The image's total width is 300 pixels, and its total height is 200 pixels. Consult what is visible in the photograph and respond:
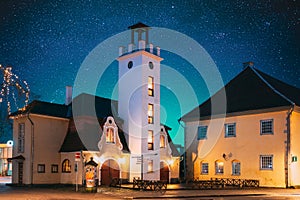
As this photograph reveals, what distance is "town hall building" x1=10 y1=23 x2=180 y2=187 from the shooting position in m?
32.5

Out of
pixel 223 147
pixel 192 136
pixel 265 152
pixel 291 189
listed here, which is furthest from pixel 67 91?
pixel 291 189

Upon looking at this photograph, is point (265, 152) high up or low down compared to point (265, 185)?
up

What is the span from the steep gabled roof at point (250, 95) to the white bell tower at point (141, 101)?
3.74 metres

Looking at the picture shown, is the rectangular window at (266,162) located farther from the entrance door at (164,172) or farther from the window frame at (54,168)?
the window frame at (54,168)

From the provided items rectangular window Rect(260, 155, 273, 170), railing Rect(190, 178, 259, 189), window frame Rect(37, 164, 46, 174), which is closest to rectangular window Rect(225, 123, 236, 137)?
rectangular window Rect(260, 155, 273, 170)

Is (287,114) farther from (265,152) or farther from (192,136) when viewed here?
(192,136)

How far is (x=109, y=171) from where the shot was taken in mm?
33688

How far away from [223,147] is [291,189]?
7.13 meters

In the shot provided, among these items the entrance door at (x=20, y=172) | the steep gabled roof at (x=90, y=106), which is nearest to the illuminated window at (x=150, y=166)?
the steep gabled roof at (x=90, y=106)

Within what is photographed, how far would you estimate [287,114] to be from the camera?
103ft

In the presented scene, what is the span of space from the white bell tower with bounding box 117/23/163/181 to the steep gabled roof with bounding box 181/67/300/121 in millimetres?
3743

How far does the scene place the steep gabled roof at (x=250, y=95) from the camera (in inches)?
1303

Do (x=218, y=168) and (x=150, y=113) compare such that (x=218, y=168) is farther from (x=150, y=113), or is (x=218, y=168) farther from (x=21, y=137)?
(x=21, y=137)

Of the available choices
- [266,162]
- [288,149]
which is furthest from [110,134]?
[288,149]
